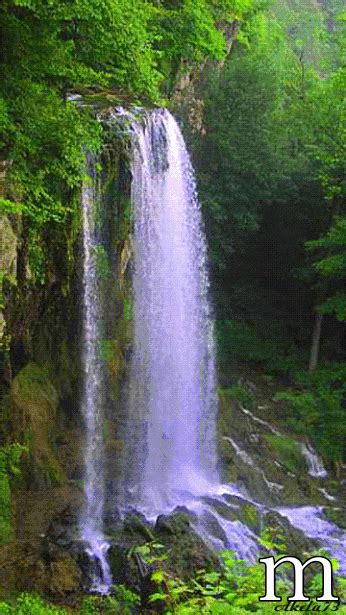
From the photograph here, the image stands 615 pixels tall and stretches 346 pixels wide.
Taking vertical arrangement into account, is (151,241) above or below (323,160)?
below

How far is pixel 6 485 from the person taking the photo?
1024 cm

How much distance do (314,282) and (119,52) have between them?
462 inches

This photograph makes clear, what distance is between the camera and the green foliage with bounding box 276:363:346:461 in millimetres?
16547

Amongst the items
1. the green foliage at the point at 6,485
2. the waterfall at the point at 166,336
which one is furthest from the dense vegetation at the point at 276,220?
the green foliage at the point at 6,485

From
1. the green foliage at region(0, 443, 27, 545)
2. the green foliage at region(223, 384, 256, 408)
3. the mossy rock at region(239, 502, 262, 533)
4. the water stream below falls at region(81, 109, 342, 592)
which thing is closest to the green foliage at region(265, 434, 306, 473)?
the water stream below falls at region(81, 109, 342, 592)

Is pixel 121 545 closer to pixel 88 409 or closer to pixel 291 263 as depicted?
pixel 88 409

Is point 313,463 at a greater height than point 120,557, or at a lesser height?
greater

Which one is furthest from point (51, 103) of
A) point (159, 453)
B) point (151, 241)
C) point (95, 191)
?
point (159, 453)

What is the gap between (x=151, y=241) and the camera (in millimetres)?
14094

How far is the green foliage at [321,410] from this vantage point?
54.3ft

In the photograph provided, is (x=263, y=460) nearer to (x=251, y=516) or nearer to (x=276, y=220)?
(x=251, y=516)

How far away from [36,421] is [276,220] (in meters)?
10.7
